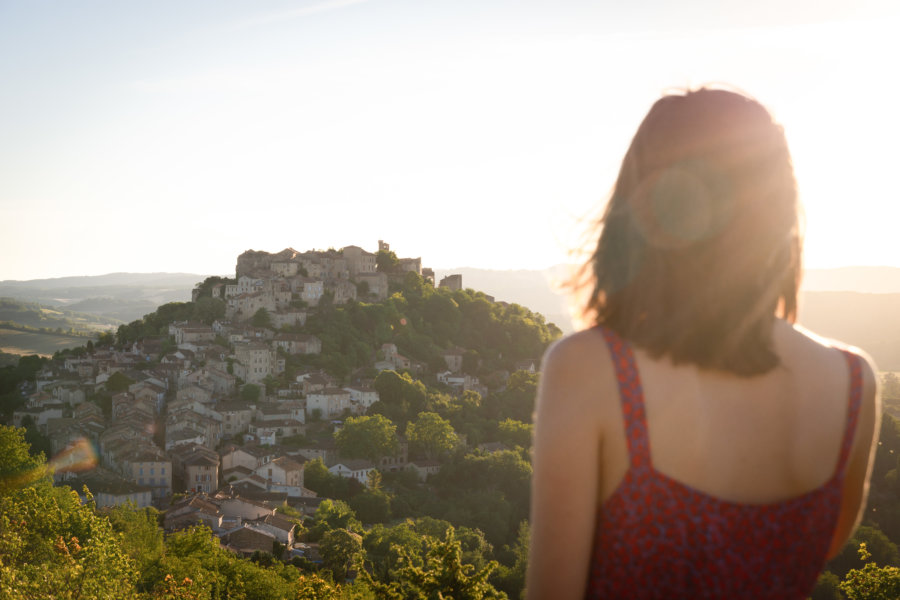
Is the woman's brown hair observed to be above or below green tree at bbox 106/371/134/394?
above

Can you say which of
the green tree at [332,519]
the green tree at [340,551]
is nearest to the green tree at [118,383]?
the green tree at [332,519]

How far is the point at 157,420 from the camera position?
157ft

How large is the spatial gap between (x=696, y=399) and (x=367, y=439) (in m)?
44.6

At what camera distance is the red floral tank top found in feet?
5.40

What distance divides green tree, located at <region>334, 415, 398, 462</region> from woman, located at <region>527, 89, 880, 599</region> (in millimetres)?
44319

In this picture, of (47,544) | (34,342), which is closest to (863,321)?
(47,544)

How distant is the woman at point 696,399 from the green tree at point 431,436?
4585 centimetres

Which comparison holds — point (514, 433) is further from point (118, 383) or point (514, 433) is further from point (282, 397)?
point (118, 383)

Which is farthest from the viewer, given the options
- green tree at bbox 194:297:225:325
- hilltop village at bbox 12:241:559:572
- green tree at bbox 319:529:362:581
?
green tree at bbox 194:297:225:325

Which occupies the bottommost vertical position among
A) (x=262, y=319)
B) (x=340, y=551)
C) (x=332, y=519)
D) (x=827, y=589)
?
(x=827, y=589)

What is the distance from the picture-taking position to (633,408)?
1.61 meters

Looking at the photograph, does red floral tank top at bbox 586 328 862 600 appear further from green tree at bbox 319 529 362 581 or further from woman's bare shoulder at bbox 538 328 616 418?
green tree at bbox 319 529 362 581

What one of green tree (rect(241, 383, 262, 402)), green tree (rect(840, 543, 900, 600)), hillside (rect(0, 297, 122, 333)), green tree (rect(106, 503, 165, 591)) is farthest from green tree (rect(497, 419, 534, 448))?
hillside (rect(0, 297, 122, 333))

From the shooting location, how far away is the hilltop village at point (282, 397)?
129ft
